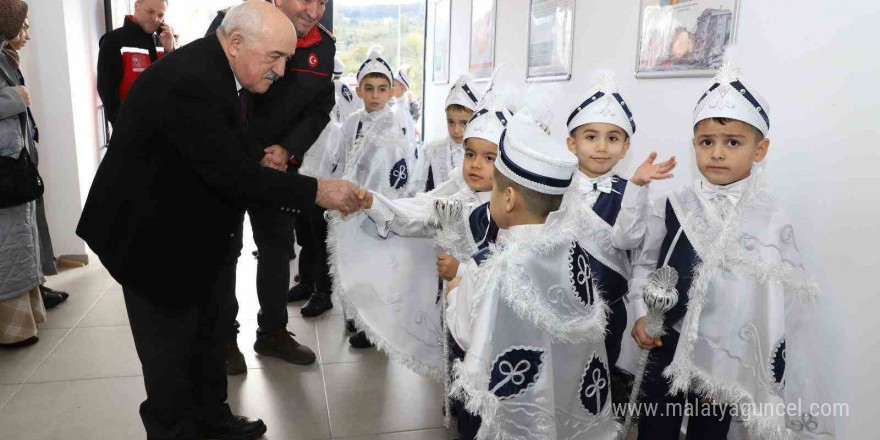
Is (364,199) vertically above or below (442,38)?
below

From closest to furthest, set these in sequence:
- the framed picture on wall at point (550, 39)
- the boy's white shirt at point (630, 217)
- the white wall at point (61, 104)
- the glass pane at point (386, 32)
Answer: the boy's white shirt at point (630, 217), the framed picture on wall at point (550, 39), the white wall at point (61, 104), the glass pane at point (386, 32)

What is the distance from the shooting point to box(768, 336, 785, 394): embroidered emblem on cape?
5.55 feet

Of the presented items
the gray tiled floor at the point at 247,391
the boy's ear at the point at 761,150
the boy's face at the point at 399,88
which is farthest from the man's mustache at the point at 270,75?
the boy's face at the point at 399,88

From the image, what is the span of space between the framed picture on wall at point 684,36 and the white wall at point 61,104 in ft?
13.9

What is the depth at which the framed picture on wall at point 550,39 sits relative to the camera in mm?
3517

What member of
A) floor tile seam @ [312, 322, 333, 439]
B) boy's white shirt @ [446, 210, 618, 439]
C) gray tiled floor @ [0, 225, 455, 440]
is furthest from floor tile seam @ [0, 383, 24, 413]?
boy's white shirt @ [446, 210, 618, 439]

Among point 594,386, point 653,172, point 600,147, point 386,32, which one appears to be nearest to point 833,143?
point 653,172

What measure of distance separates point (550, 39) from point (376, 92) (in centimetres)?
117

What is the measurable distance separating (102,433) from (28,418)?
381 mm

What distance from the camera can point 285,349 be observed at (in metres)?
3.02

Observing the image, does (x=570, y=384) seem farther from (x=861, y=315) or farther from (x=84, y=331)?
(x=84, y=331)

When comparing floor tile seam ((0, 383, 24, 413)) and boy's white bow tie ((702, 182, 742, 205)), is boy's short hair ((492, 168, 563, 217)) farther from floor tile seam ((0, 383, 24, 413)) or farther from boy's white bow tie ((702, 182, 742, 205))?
floor tile seam ((0, 383, 24, 413))

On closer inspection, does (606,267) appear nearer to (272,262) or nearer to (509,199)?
(509,199)

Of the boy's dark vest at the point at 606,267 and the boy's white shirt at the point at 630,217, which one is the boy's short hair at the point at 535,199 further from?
the boy's dark vest at the point at 606,267
